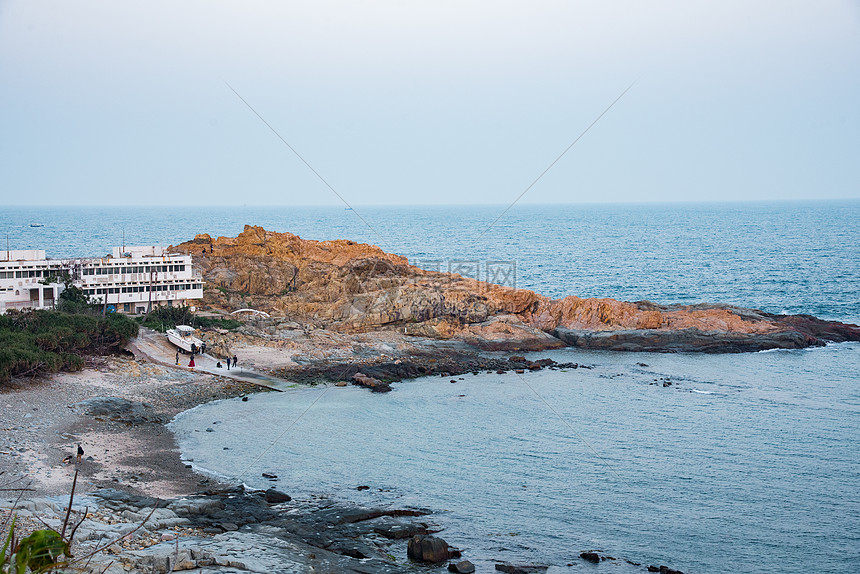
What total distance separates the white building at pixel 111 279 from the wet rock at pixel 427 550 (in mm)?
32901

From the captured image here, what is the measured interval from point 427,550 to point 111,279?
114ft

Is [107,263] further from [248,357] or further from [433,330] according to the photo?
[433,330]

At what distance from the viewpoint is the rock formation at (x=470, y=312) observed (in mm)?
49969

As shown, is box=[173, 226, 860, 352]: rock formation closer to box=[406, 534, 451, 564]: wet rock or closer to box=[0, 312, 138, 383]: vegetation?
box=[0, 312, 138, 383]: vegetation

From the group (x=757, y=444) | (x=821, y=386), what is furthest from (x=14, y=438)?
(x=821, y=386)

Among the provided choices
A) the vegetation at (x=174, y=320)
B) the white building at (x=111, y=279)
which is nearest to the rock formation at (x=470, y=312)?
the white building at (x=111, y=279)

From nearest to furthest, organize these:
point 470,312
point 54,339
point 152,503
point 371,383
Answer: point 152,503, point 54,339, point 371,383, point 470,312

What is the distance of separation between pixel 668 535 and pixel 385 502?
8.41 m

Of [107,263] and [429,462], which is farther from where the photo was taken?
[107,263]

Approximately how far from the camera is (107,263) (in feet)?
155

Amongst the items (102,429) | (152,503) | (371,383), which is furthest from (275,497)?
(371,383)

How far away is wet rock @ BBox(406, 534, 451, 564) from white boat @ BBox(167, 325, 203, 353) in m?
24.4

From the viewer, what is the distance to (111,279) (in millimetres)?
47594

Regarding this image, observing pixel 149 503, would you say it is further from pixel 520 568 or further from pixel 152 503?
pixel 520 568
